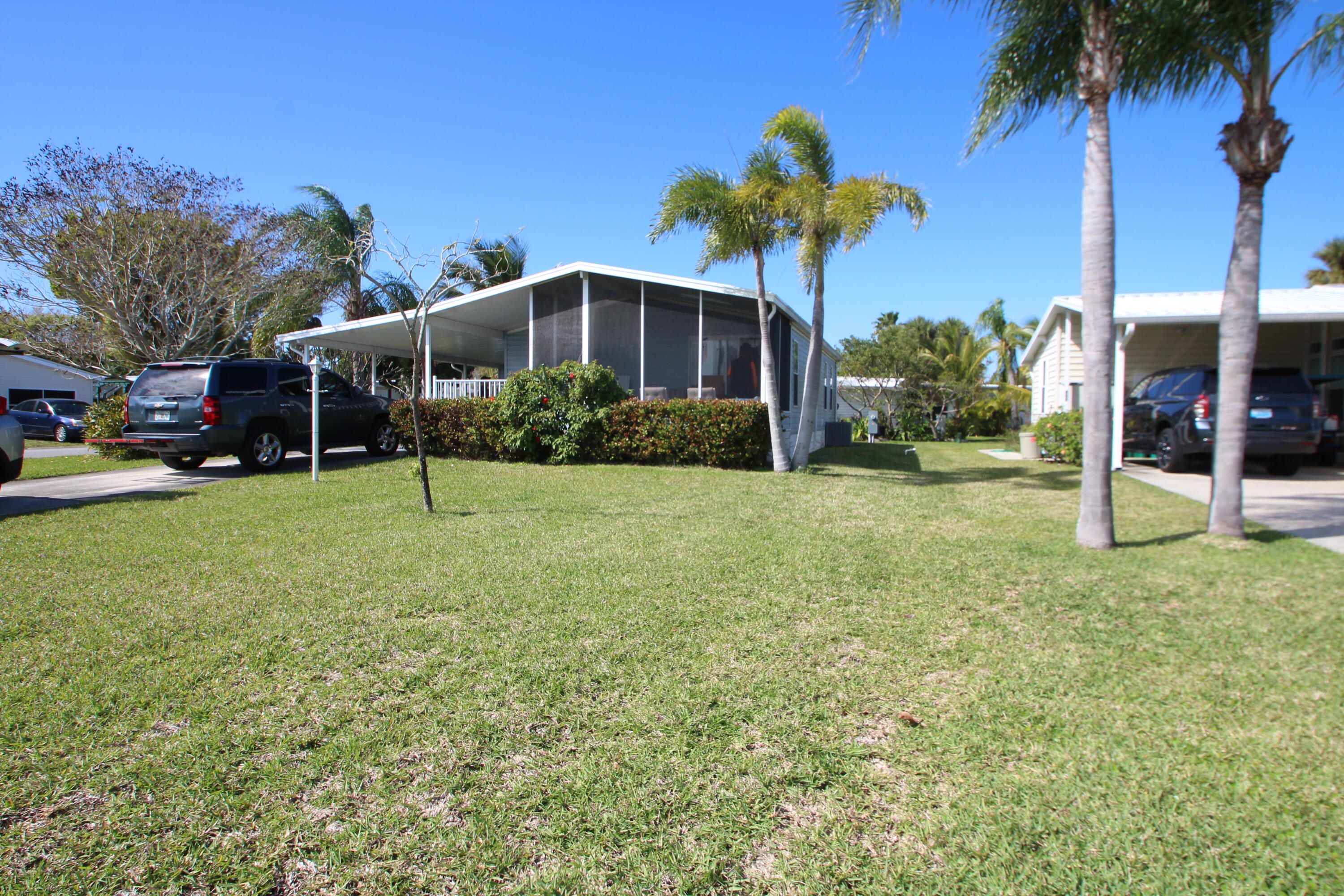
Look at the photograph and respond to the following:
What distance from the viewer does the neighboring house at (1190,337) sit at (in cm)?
1249

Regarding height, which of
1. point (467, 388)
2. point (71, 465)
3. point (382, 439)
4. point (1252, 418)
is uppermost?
point (467, 388)

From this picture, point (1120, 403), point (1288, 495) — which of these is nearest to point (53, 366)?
point (1120, 403)

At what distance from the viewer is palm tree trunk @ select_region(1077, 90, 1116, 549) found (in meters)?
6.14

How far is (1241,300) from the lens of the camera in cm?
646

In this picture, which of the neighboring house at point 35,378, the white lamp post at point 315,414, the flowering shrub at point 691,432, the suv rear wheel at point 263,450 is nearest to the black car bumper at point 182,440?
the suv rear wheel at point 263,450

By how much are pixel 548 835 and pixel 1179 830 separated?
6.49 feet

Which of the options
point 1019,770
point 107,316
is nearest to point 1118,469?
point 1019,770

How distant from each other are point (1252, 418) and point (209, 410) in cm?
1539

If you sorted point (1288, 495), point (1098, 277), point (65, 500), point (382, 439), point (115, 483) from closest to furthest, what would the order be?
point (1098, 277)
point (65, 500)
point (1288, 495)
point (115, 483)
point (382, 439)

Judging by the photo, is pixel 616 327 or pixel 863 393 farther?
pixel 863 393

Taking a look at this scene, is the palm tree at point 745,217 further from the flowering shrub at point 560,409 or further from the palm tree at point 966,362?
the palm tree at point 966,362

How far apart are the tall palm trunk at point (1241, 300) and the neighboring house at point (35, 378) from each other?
3674 cm

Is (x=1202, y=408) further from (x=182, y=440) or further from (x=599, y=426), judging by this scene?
(x=182, y=440)

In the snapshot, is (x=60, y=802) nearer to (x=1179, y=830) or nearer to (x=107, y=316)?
(x=1179, y=830)
